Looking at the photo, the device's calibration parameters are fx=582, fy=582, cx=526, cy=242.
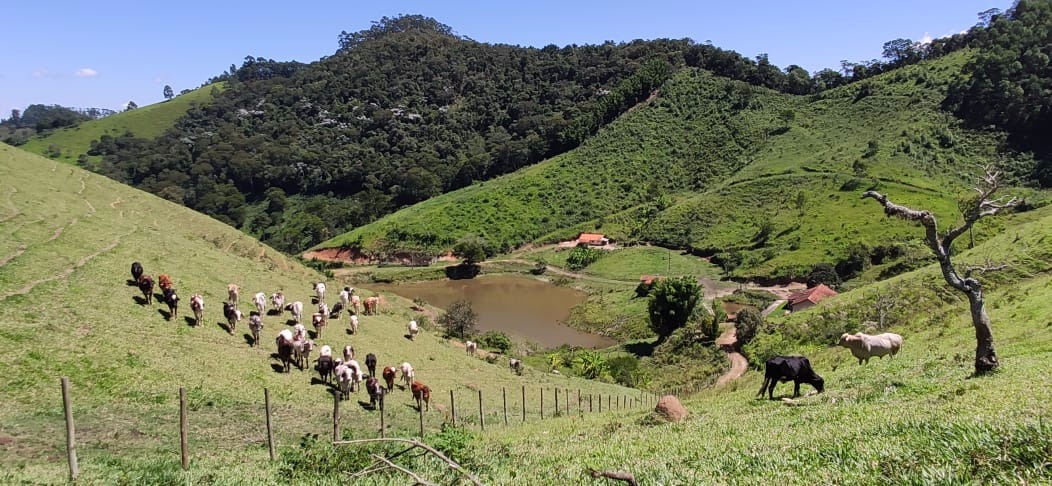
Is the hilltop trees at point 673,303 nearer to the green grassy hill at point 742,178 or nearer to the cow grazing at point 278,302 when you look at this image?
the green grassy hill at point 742,178

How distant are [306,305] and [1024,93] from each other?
115 metres

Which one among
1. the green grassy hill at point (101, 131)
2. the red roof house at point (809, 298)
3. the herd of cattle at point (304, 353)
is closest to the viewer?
the herd of cattle at point (304, 353)

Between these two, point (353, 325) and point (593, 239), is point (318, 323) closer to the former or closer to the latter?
point (353, 325)

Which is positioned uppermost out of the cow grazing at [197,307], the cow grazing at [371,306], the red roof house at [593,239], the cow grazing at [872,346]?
the cow grazing at [197,307]

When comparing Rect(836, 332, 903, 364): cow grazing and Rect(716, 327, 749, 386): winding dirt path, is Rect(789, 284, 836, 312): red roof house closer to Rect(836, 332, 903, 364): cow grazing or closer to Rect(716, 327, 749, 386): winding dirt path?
Rect(716, 327, 749, 386): winding dirt path

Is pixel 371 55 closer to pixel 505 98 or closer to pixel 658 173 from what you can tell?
pixel 505 98

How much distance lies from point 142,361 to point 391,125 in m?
149

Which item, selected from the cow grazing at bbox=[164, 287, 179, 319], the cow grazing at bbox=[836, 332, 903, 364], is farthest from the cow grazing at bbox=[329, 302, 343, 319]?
the cow grazing at bbox=[836, 332, 903, 364]

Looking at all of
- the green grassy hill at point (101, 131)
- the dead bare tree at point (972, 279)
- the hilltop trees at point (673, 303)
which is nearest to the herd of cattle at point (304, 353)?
the dead bare tree at point (972, 279)

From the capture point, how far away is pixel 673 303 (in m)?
49.7

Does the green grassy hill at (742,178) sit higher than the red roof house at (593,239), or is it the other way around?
the green grassy hill at (742,178)

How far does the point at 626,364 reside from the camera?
4147 centimetres

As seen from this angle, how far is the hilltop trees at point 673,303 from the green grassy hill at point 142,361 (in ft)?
65.0

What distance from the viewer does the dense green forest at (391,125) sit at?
431 ft
